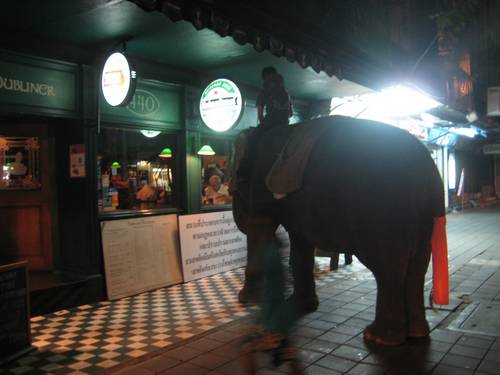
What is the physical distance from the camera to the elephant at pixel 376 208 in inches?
159

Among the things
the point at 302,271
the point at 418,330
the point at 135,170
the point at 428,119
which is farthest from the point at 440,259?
the point at 428,119

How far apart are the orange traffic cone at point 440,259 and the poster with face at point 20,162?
591 centimetres

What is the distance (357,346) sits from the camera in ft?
14.6

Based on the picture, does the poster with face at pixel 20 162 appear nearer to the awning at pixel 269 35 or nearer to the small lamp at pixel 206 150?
the small lamp at pixel 206 150

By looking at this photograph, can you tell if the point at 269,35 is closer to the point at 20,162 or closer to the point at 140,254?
the point at 140,254

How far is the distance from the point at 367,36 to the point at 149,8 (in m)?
7.38

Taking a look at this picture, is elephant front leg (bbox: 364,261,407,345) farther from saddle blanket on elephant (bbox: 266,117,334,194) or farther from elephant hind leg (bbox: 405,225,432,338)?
saddle blanket on elephant (bbox: 266,117,334,194)

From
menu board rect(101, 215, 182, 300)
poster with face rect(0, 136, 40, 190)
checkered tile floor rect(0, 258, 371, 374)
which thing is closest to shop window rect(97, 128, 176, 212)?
menu board rect(101, 215, 182, 300)

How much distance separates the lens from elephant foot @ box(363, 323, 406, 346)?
4289 millimetres

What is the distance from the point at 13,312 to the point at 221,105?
4462 mm

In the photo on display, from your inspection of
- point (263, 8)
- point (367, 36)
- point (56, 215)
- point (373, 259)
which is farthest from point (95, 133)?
point (367, 36)

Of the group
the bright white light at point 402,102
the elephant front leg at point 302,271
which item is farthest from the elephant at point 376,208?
the bright white light at point 402,102

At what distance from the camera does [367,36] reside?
1073 centimetres

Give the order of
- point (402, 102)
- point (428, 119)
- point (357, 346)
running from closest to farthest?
point (357, 346) < point (402, 102) < point (428, 119)
